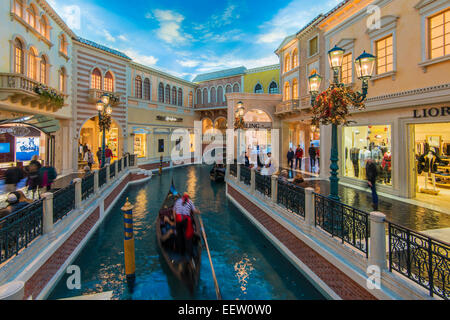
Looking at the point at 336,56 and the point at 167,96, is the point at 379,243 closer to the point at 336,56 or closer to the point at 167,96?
the point at 336,56

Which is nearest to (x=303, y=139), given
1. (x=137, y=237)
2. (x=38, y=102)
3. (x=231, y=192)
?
(x=231, y=192)

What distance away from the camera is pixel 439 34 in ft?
22.0

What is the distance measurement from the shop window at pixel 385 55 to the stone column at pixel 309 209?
20.3 feet

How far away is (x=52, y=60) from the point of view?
38.6 feet

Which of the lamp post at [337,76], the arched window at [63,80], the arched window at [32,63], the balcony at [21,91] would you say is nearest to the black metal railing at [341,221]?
the lamp post at [337,76]

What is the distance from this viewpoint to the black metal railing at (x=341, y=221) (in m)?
3.96

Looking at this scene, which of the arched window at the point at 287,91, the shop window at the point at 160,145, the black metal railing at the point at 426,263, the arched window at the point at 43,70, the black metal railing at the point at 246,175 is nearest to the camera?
the black metal railing at the point at 426,263

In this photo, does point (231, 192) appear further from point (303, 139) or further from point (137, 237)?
point (303, 139)

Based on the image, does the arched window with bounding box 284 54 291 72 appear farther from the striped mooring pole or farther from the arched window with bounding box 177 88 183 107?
the striped mooring pole

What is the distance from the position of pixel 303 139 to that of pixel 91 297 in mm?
17431

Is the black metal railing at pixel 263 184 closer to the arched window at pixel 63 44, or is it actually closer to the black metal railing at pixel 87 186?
the black metal railing at pixel 87 186

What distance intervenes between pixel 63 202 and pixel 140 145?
1492cm

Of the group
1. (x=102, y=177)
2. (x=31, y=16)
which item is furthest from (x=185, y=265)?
(x=31, y=16)
